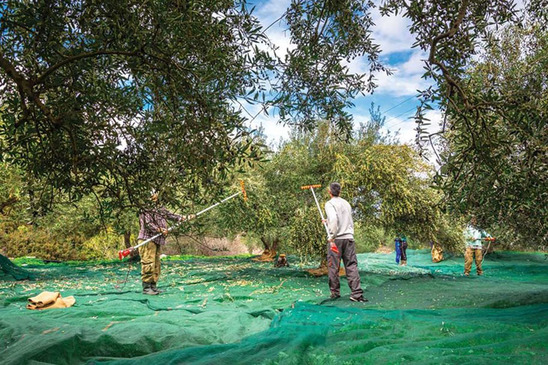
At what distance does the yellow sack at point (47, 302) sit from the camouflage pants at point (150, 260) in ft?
5.65

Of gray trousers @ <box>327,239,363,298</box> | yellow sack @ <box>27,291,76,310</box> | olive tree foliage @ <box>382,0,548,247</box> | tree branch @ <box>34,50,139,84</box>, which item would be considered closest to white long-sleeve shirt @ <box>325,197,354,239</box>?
gray trousers @ <box>327,239,363,298</box>

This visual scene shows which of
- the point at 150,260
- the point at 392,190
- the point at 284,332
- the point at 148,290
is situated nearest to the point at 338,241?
the point at 392,190

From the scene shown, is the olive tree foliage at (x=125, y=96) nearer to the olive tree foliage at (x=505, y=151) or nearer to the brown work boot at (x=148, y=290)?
the olive tree foliage at (x=505, y=151)

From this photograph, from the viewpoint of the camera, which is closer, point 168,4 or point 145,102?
point 168,4

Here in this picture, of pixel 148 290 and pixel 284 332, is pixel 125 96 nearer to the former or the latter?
pixel 284 332

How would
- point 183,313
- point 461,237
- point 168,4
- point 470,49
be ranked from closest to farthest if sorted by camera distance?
point 168,4 < point 470,49 < point 183,313 < point 461,237

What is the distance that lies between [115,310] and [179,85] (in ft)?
15.3

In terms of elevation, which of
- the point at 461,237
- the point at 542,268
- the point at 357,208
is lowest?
the point at 542,268

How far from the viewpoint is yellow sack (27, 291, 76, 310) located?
6.55 m

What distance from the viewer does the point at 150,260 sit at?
845 cm

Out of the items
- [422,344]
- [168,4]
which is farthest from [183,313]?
[168,4]

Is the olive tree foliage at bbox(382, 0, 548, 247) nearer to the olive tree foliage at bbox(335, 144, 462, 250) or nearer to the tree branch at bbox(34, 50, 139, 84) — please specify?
the tree branch at bbox(34, 50, 139, 84)

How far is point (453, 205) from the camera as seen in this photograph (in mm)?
3852

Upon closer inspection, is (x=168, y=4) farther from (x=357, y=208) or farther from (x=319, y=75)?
(x=357, y=208)
